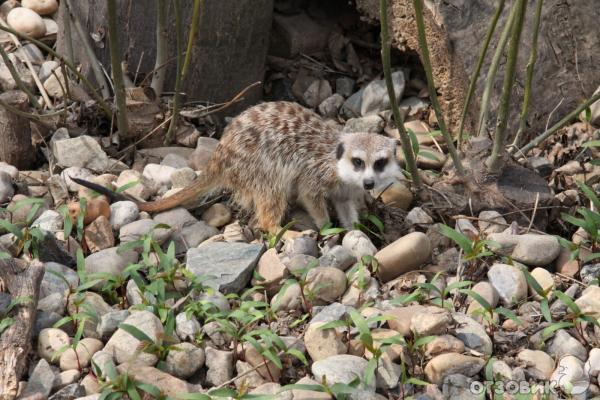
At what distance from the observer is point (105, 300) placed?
11.8 ft

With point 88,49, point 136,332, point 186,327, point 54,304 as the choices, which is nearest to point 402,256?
point 186,327

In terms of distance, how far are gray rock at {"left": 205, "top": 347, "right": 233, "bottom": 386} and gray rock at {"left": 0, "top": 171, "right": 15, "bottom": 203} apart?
1.50 metres

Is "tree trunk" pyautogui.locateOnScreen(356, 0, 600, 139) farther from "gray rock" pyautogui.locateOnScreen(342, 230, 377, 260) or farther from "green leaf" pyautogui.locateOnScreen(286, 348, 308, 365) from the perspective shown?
"green leaf" pyautogui.locateOnScreen(286, 348, 308, 365)

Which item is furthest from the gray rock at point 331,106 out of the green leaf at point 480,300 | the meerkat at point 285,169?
the green leaf at point 480,300

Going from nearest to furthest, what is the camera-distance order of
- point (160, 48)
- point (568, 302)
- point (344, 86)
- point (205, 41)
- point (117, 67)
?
point (568, 302) → point (117, 67) → point (160, 48) → point (205, 41) → point (344, 86)

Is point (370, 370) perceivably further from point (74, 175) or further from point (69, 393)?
point (74, 175)

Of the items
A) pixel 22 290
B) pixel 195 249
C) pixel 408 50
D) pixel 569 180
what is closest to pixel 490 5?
pixel 408 50

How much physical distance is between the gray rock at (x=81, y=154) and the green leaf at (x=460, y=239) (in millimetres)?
1813

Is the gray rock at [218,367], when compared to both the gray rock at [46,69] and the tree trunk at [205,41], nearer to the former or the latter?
the tree trunk at [205,41]

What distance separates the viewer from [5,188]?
417cm

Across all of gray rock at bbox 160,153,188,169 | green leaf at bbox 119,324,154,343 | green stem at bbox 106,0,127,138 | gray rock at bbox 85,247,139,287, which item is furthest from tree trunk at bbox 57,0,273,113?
green leaf at bbox 119,324,154,343

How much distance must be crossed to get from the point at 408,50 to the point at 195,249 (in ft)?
6.58

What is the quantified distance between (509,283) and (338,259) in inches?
28.7

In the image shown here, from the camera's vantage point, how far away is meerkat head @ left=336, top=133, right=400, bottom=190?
4184 mm
